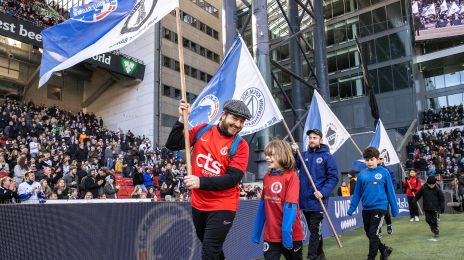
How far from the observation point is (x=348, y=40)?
146ft

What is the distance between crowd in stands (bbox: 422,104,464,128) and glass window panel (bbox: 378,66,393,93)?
418cm

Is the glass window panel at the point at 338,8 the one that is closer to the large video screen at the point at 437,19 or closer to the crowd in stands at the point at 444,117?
the large video screen at the point at 437,19

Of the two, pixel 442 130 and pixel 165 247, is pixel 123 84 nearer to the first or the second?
pixel 442 130

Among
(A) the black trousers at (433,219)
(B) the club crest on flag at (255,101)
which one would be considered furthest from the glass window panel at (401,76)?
(B) the club crest on flag at (255,101)

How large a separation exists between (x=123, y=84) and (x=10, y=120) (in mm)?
18899

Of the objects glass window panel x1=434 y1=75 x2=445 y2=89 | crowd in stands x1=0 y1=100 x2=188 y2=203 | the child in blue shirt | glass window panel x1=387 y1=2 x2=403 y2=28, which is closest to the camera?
the child in blue shirt

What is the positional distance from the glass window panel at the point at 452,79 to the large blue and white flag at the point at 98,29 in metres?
41.6

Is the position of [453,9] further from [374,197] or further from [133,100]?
[374,197]

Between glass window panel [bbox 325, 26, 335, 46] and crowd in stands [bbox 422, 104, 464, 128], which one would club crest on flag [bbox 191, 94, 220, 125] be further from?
glass window panel [bbox 325, 26, 335, 46]

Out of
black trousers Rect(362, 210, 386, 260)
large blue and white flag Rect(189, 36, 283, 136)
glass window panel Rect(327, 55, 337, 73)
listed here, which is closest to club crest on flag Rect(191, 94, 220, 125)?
large blue and white flag Rect(189, 36, 283, 136)

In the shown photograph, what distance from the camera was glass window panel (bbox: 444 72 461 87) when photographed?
135 ft

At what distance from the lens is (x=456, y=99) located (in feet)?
133

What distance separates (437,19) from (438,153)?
1528cm

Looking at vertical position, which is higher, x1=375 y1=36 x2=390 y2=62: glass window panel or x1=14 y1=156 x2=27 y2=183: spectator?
x1=375 y1=36 x2=390 y2=62: glass window panel
